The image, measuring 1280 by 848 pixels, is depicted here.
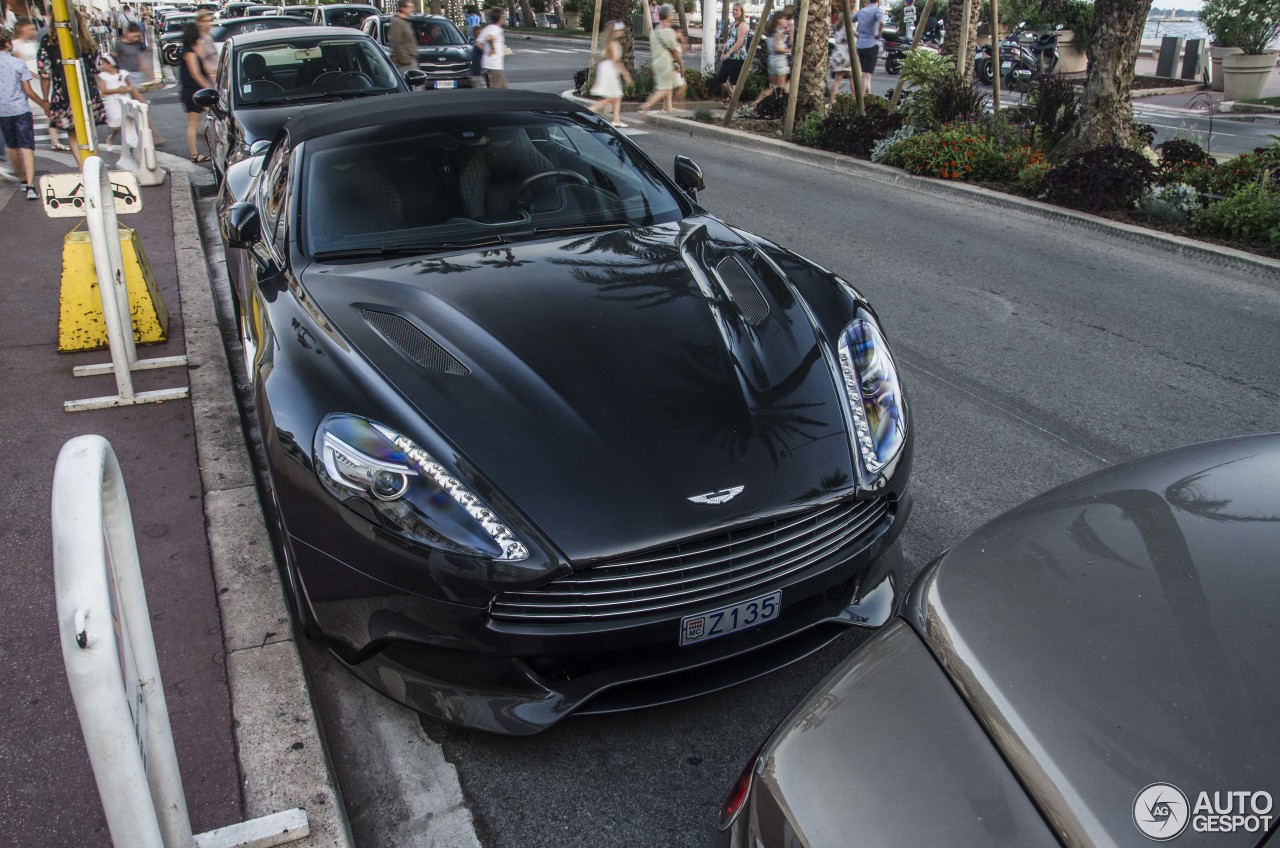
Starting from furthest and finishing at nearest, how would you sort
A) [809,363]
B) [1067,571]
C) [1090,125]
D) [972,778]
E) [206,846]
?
[1090,125], [809,363], [206,846], [1067,571], [972,778]

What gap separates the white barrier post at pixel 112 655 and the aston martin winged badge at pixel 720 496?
1.30 metres

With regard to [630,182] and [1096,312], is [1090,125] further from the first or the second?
[630,182]

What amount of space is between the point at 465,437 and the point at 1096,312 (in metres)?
5.60

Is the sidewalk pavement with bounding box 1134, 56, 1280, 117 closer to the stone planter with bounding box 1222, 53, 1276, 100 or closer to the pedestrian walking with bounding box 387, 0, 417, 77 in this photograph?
the stone planter with bounding box 1222, 53, 1276, 100

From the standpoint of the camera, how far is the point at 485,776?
2.82 metres

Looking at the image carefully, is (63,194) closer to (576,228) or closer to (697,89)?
(576,228)

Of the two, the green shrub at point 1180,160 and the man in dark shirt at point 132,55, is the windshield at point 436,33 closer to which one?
the man in dark shirt at point 132,55

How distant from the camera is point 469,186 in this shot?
4.26 meters

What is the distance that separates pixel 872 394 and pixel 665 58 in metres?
14.8

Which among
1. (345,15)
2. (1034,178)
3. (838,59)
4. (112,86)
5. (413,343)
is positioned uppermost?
(345,15)

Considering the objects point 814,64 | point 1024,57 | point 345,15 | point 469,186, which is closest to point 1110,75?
point 814,64

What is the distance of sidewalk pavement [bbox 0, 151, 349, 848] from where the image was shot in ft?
8.58

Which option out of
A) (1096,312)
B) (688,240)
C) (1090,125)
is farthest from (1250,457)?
(1090,125)

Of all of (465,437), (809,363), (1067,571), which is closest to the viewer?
(1067,571)
